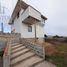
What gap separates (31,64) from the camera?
6.34 m

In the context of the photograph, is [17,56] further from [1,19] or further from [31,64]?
Answer: [1,19]

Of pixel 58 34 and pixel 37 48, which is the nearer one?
pixel 37 48

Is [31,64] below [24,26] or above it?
below

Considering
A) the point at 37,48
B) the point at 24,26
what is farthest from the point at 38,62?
the point at 24,26

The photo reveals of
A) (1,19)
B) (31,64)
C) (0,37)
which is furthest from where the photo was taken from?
(1,19)

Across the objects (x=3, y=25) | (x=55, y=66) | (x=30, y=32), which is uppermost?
(x=3, y=25)

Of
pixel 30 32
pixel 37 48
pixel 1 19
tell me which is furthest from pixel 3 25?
pixel 37 48

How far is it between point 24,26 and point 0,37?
3.84 m

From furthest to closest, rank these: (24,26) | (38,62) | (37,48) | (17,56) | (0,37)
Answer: (24,26) < (0,37) < (37,48) < (17,56) < (38,62)

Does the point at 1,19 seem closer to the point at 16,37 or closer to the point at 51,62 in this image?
the point at 16,37

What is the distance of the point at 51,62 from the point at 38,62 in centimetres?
87

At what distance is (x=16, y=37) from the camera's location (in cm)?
1407

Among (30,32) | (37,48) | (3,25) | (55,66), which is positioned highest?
(3,25)

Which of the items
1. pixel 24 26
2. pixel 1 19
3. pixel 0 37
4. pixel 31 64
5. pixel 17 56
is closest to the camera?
pixel 31 64
